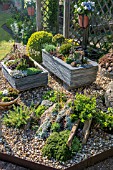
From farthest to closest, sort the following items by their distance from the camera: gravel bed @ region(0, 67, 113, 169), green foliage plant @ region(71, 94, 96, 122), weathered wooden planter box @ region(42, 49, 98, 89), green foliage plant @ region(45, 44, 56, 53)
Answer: green foliage plant @ region(45, 44, 56, 53) < weathered wooden planter box @ region(42, 49, 98, 89) < green foliage plant @ region(71, 94, 96, 122) < gravel bed @ region(0, 67, 113, 169)

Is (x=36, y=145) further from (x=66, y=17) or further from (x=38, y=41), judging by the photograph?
(x=66, y=17)

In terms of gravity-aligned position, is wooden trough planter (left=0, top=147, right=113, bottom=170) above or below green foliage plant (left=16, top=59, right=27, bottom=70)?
below

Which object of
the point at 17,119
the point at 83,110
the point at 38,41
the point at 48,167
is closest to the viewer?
the point at 48,167

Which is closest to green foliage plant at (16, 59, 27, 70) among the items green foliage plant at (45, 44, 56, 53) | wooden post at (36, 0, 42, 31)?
green foliage plant at (45, 44, 56, 53)

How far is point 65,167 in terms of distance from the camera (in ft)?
13.0

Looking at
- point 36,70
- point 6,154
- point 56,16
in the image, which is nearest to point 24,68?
point 36,70

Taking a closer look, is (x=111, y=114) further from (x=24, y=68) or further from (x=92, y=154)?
(x=24, y=68)

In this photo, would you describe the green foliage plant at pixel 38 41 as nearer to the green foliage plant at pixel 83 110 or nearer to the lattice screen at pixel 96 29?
the lattice screen at pixel 96 29

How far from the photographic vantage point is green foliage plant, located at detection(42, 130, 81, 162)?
405 cm

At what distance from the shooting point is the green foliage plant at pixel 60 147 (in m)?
4.05

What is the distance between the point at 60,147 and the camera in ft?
13.5

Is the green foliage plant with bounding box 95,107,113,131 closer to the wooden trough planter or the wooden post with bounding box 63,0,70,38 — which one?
the wooden trough planter

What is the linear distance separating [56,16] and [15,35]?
175 centimetres

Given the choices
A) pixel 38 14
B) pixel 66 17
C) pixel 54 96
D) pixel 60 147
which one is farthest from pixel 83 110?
pixel 38 14
